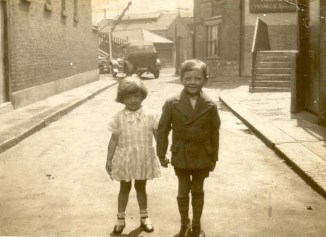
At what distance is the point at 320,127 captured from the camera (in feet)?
32.0

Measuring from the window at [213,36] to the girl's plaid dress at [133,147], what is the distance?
2489 centimetres

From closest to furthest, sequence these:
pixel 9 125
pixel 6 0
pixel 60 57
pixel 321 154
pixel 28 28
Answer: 1. pixel 321 154
2. pixel 9 125
3. pixel 6 0
4. pixel 28 28
5. pixel 60 57

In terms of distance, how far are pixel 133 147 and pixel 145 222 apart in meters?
0.67

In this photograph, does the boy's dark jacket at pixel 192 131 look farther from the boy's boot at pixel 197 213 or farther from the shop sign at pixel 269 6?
the shop sign at pixel 269 6

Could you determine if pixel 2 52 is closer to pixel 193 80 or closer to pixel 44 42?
pixel 44 42

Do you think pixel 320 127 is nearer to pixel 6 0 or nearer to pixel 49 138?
pixel 49 138

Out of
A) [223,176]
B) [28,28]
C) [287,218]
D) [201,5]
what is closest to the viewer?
[287,218]

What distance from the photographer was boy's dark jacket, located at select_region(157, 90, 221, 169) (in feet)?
13.2

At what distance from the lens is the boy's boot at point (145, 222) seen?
14.2ft

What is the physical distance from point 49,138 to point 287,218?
19.7 ft

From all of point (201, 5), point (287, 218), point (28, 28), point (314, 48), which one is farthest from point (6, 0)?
point (201, 5)

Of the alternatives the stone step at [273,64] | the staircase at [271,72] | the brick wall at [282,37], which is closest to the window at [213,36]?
the brick wall at [282,37]

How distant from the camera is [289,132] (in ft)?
30.0

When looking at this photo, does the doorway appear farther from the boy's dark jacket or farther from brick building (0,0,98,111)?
the boy's dark jacket
